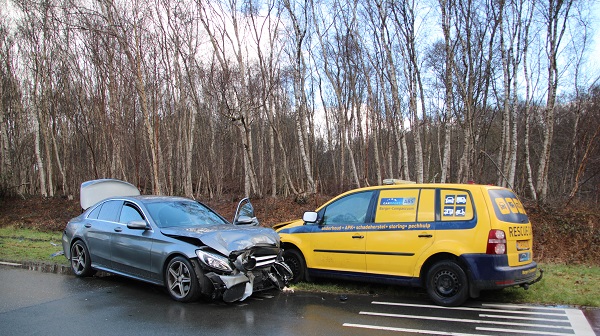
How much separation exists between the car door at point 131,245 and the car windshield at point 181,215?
238 mm

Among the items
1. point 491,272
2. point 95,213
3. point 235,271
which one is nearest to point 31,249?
point 95,213

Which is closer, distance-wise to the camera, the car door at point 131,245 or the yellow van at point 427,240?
the yellow van at point 427,240

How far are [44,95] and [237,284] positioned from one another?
25264 millimetres

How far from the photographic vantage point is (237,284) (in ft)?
19.9

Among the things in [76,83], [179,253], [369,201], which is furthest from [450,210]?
[76,83]

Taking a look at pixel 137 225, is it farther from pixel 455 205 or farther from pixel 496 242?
pixel 496 242

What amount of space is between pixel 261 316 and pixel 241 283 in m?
0.64

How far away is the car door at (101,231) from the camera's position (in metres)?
7.55

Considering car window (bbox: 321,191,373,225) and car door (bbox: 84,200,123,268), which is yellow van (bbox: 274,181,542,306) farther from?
car door (bbox: 84,200,123,268)

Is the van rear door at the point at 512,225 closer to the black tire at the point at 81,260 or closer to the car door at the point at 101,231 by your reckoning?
the car door at the point at 101,231

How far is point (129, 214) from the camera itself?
296 inches

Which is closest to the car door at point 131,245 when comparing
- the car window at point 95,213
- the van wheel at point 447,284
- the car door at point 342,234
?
the car window at point 95,213

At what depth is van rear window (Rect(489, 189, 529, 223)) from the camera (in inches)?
241

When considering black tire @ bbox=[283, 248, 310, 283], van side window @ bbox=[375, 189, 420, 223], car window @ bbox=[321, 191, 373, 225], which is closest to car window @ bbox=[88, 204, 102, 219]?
black tire @ bbox=[283, 248, 310, 283]
